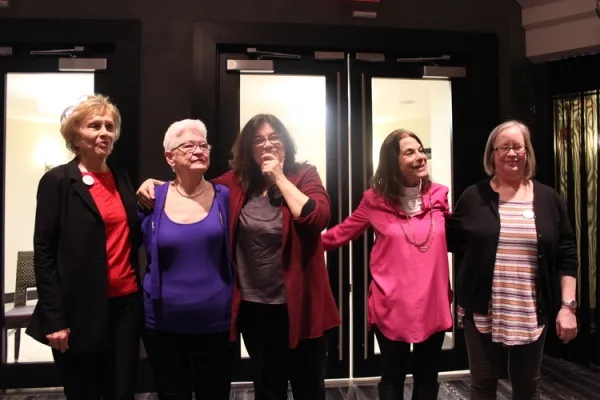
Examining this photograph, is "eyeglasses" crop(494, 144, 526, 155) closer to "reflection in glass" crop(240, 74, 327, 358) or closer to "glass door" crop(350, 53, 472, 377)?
"glass door" crop(350, 53, 472, 377)

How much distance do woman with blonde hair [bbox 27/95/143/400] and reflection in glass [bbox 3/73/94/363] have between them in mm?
1611

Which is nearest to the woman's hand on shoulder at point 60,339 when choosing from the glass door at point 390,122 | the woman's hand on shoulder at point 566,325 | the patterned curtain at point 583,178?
the woman's hand on shoulder at point 566,325

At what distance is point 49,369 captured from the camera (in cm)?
282

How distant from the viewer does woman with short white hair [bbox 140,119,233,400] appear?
5.14 ft

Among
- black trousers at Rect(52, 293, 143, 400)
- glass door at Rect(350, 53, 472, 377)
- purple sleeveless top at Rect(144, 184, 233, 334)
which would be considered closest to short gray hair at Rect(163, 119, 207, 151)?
purple sleeveless top at Rect(144, 184, 233, 334)

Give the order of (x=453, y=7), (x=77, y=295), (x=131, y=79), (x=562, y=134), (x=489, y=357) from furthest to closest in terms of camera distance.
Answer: (x=562, y=134), (x=453, y=7), (x=131, y=79), (x=489, y=357), (x=77, y=295)

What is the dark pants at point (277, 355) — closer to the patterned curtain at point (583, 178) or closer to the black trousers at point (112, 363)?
the black trousers at point (112, 363)

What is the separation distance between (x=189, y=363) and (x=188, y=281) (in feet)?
1.03

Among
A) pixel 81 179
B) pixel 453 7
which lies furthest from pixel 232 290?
pixel 453 7

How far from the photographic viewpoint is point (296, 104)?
10.2 ft

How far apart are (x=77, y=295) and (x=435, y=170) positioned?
2448 millimetres

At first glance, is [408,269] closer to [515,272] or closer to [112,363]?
[515,272]

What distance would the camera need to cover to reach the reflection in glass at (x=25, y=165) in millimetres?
2924

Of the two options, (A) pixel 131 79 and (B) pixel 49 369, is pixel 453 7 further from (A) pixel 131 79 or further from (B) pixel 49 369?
(B) pixel 49 369
